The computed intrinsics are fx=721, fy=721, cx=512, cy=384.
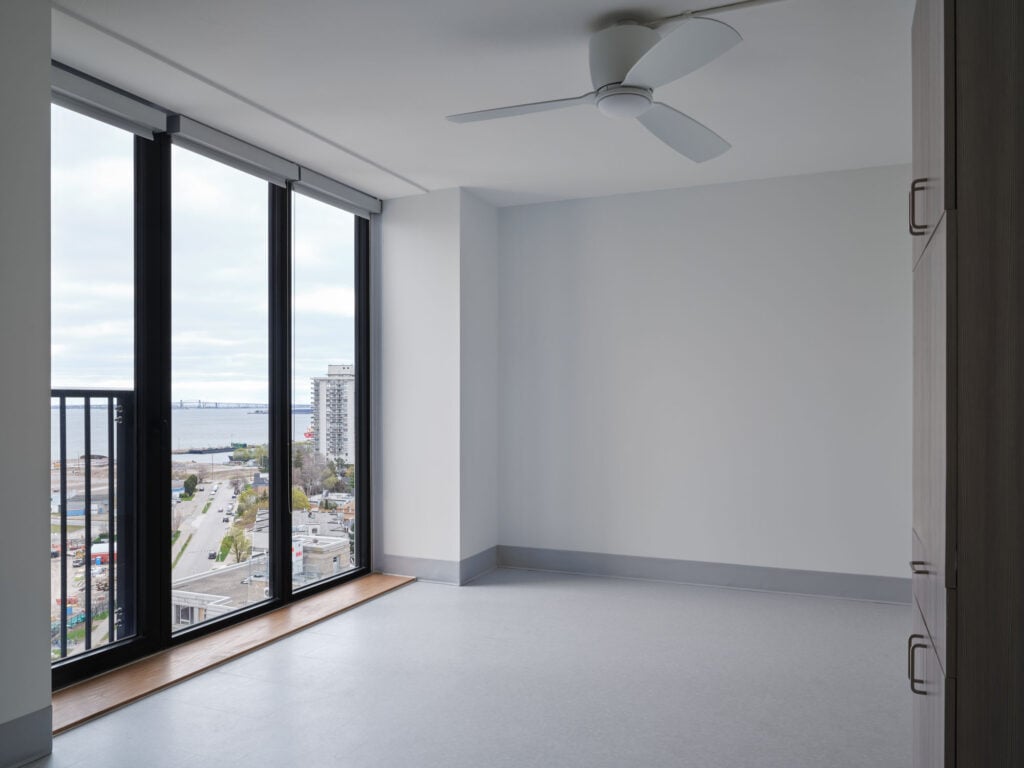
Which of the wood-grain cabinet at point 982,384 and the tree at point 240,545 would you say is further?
the tree at point 240,545

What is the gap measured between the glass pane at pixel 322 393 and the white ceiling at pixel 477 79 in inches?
17.7

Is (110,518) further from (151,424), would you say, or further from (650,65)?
Result: (650,65)

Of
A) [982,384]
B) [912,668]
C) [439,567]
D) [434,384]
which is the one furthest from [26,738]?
[982,384]

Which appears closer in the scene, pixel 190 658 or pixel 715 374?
pixel 190 658

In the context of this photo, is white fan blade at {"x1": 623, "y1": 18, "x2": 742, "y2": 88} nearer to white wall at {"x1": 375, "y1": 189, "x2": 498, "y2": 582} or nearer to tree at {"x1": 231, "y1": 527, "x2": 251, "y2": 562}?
white wall at {"x1": 375, "y1": 189, "x2": 498, "y2": 582}

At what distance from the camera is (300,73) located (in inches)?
114

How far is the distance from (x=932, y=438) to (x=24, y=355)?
267cm

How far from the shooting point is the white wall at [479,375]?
15.1 ft

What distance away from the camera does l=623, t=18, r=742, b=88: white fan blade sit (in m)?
2.08

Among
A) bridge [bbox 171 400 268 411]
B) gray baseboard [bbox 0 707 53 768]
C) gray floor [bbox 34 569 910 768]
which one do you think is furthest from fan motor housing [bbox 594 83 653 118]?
gray baseboard [bbox 0 707 53 768]

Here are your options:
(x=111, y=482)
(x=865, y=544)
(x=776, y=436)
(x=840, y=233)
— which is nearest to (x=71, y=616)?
(x=111, y=482)

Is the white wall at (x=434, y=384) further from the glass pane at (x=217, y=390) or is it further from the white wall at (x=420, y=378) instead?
the glass pane at (x=217, y=390)

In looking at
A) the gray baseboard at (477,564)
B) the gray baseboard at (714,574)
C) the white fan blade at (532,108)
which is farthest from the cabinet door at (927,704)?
the gray baseboard at (477,564)

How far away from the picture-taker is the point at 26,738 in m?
2.31
